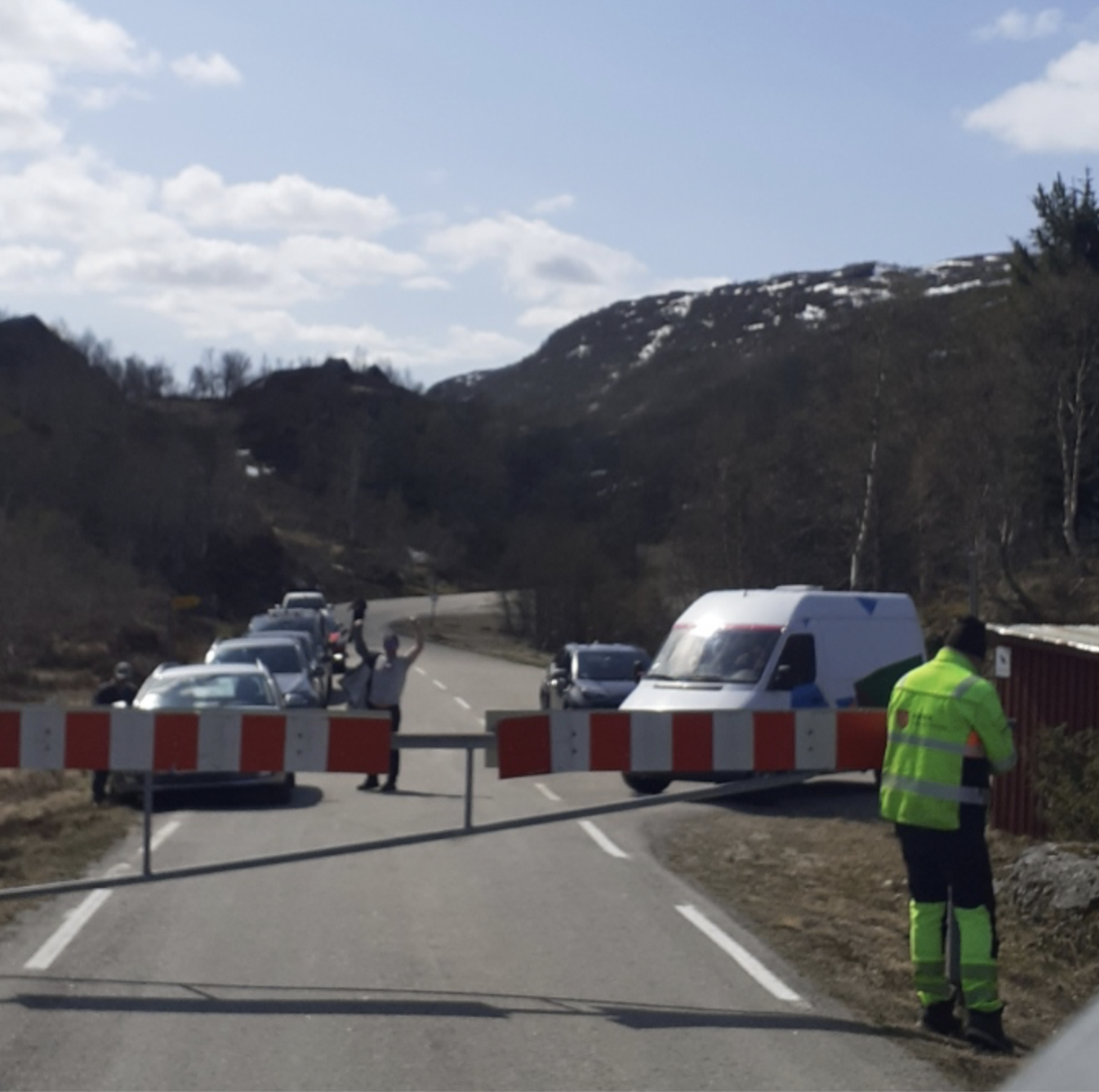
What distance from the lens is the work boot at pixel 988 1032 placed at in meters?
Answer: 7.09

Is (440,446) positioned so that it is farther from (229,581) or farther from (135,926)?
(135,926)

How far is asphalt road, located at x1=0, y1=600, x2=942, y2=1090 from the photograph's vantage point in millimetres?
6656

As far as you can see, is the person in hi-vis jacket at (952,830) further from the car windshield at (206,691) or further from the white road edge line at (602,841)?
the car windshield at (206,691)

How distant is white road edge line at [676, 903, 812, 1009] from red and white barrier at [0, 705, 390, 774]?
2239 mm

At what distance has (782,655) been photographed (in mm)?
17562

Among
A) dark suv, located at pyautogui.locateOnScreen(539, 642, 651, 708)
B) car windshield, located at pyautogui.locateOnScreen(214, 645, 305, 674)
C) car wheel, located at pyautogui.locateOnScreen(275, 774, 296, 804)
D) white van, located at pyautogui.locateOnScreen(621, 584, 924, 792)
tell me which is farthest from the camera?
car windshield, located at pyautogui.locateOnScreen(214, 645, 305, 674)

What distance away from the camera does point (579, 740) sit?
8562 millimetres

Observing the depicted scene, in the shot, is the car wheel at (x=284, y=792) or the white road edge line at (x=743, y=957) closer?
the white road edge line at (x=743, y=957)

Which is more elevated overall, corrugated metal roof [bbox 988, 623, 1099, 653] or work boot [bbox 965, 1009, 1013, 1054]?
corrugated metal roof [bbox 988, 623, 1099, 653]

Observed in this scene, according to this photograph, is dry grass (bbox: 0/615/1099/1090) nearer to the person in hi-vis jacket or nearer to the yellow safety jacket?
the person in hi-vis jacket

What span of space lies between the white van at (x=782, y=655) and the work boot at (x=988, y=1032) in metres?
9.88

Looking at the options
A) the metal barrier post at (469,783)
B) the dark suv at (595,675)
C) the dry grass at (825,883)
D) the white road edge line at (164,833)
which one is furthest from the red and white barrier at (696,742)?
the dark suv at (595,675)

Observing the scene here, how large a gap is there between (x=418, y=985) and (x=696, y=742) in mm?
1892

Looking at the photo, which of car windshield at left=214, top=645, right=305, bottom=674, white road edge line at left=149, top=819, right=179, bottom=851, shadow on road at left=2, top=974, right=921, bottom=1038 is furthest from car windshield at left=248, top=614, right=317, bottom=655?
shadow on road at left=2, top=974, right=921, bottom=1038
